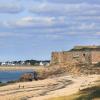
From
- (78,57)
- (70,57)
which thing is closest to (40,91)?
(78,57)

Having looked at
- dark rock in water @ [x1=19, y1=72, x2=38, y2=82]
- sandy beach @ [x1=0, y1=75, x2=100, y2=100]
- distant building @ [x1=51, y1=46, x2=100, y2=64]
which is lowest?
sandy beach @ [x1=0, y1=75, x2=100, y2=100]

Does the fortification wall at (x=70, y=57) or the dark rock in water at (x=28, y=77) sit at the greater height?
the fortification wall at (x=70, y=57)

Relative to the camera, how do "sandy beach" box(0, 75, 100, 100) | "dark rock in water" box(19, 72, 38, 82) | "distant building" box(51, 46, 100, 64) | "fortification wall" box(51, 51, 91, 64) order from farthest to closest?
"distant building" box(51, 46, 100, 64)
"fortification wall" box(51, 51, 91, 64)
"dark rock in water" box(19, 72, 38, 82)
"sandy beach" box(0, 75, 100, 100)

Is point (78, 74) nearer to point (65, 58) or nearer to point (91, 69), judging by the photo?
point (91, 69)

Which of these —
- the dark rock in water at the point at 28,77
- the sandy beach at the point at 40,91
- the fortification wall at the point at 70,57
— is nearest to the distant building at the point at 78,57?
the fortification wall at the point at 70,57

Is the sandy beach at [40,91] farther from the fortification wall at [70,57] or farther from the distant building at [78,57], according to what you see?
the distant building at [78,57]

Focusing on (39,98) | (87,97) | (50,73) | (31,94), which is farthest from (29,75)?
(87,97)

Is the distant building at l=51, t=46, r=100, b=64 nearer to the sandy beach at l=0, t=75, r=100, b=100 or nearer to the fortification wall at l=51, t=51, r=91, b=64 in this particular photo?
the fortification wall at l=51, t=51, r=91, b=64

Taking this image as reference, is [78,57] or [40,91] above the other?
[78,57]

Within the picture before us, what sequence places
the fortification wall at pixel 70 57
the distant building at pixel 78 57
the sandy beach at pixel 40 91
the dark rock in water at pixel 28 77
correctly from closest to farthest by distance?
1. the sandy beach at pixel 40 91
2. the dark rock in water at pixel 28 77
3. the fortification wall at pixel 70 57
4. the distant building at pixel 78 57

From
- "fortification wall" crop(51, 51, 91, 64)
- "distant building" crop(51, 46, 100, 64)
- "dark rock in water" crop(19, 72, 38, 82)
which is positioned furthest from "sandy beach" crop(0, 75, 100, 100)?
"distant building" crop(51, 46, 100, 64)

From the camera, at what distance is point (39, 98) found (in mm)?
57531

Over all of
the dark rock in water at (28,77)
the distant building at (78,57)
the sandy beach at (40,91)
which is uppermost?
the distant building at (78,57)

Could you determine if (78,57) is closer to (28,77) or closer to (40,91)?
(28,77)
